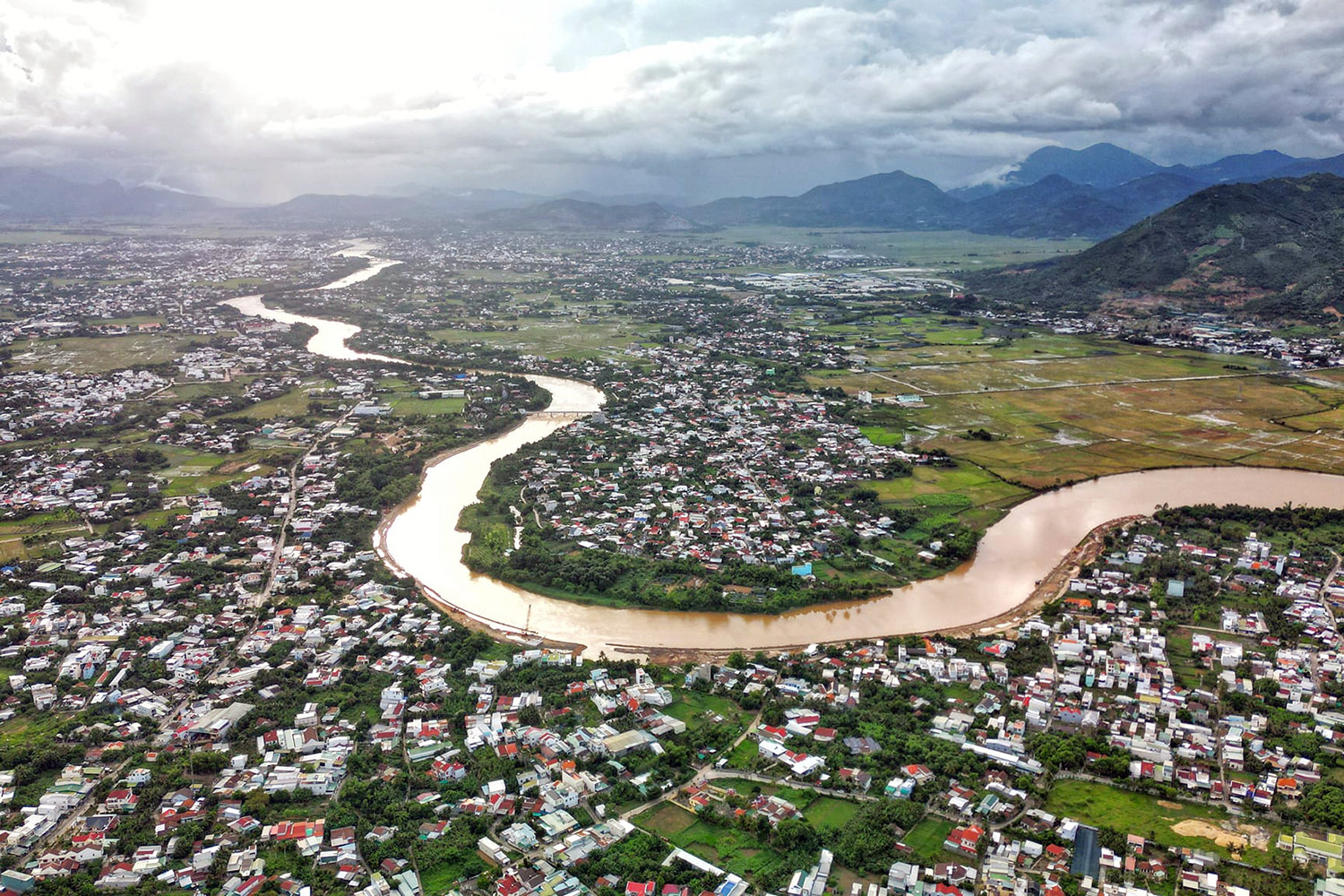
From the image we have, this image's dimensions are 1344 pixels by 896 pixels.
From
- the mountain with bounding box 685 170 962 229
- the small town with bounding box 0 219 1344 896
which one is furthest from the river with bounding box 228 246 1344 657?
the mountain with bounding box 685 170 962 229

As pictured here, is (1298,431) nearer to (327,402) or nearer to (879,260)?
(327,402)

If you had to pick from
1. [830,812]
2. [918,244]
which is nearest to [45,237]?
[918,244]

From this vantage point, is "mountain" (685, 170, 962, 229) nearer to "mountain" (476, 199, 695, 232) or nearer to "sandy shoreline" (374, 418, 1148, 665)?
"mountain" (476, 199, 695, 232)

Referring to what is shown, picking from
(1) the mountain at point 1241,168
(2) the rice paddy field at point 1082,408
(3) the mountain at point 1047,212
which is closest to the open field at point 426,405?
(2) the rice paddy field at point 1082,408

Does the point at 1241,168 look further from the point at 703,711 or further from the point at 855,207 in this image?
the point at 703,711

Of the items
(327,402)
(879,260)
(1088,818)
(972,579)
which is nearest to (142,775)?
(1088,818)

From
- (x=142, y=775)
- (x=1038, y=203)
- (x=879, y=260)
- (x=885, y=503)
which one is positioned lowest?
(x=142, y=775)
